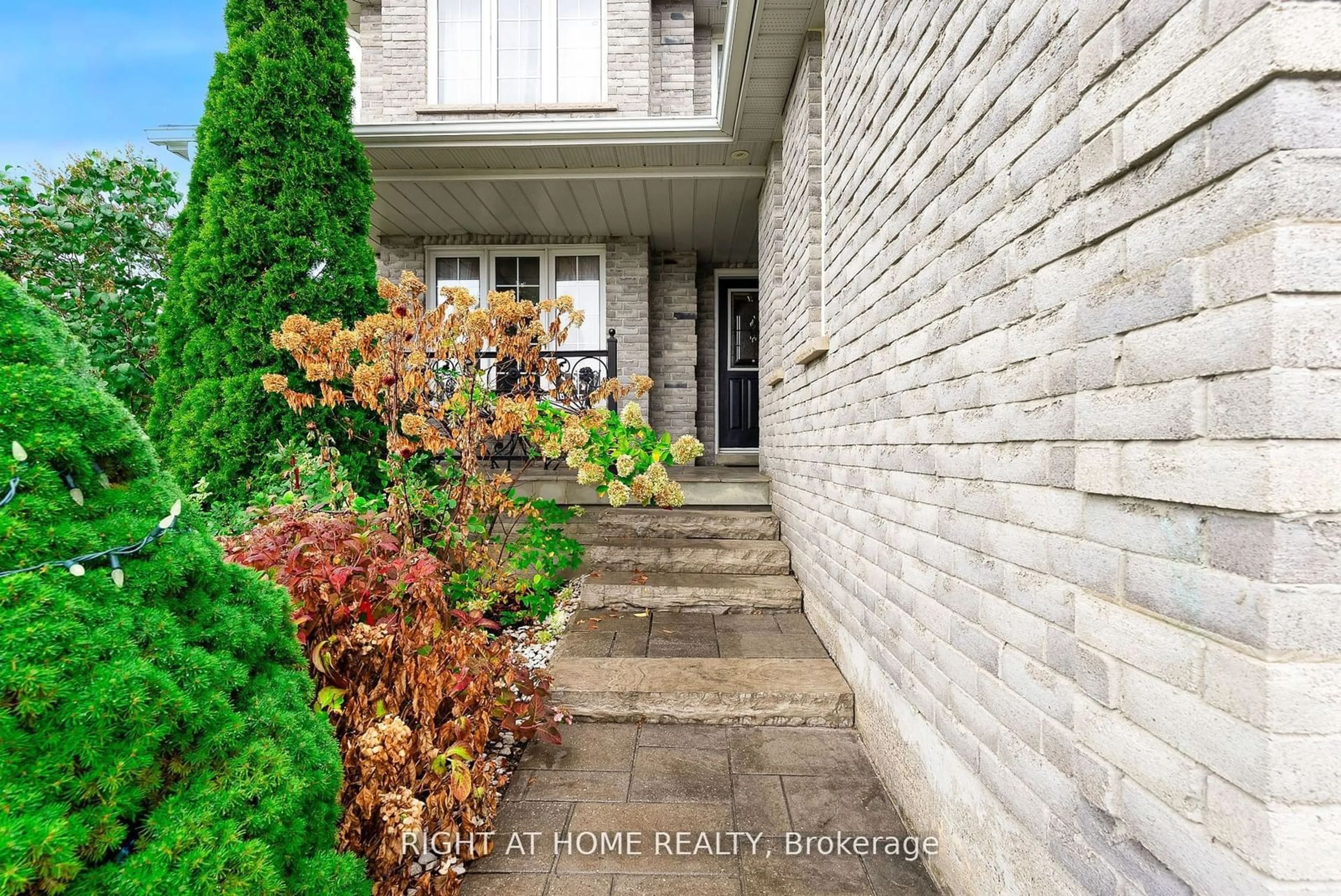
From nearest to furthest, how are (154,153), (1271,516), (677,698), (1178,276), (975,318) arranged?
(1271,516)
(1178,276)
(975,318)
(677,698)
(154,153)

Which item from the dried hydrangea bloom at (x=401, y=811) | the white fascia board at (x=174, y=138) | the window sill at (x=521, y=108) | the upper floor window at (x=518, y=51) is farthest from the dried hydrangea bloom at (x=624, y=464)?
the white fascia board at (x=174, y=138)

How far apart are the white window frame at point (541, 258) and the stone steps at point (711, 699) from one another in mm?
4535

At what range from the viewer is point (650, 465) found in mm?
3703

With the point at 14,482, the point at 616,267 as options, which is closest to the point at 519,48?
the point at 616,267

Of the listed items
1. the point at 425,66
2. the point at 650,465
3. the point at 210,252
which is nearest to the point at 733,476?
the point at 650,465

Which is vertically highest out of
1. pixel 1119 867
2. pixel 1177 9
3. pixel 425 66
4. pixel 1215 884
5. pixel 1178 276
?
pixel 425 66

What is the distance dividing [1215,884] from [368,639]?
2.01m

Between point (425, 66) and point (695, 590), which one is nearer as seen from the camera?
point (695, 590)

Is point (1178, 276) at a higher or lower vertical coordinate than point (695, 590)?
higher

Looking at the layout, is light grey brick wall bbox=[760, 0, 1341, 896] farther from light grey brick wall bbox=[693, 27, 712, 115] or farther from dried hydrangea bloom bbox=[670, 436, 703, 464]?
light grey brick wall bbox=[693, 27, 712, 115]

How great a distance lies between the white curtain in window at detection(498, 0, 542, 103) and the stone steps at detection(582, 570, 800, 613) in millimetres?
5499

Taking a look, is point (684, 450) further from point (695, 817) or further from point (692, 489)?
point (695, 817)

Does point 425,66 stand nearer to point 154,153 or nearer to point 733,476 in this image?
point 154,153

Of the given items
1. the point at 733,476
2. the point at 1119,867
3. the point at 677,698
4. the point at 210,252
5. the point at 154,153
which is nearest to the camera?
the point at 1119,867
